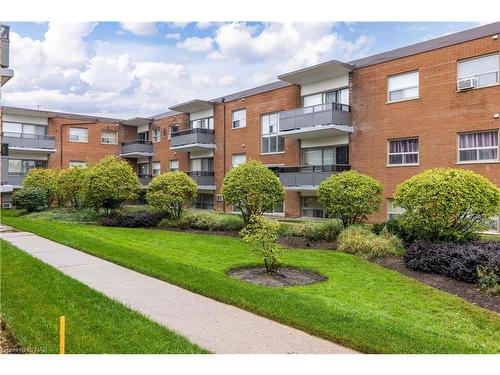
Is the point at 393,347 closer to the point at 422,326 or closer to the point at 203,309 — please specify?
the point at 422,326

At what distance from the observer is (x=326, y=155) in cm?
2216

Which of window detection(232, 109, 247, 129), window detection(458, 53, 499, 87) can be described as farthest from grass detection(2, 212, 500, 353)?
window detection(232, 109, 247, 129)

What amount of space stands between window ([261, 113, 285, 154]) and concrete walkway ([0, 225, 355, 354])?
16379 millimetres

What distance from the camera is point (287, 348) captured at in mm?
5113

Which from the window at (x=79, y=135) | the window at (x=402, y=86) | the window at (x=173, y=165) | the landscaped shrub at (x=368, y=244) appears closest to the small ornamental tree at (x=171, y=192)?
the landscaped shrub at (x=368, y=244)

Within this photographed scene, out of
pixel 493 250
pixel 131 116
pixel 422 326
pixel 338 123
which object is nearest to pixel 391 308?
pixel 422 326

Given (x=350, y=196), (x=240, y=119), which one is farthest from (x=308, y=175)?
(x=240, y=119)

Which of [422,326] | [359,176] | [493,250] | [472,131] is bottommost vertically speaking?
[422,326]

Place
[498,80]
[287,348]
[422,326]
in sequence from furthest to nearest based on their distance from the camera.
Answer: [498,80]
[422,326]
[287,348]

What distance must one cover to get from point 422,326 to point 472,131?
1248 cm

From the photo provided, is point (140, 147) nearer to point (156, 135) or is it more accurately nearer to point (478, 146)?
point (156, 135)

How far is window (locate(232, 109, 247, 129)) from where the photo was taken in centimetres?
2735

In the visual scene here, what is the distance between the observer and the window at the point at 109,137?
123 feet

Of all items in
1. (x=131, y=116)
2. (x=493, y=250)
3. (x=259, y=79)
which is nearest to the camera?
(x=493, y=250)
